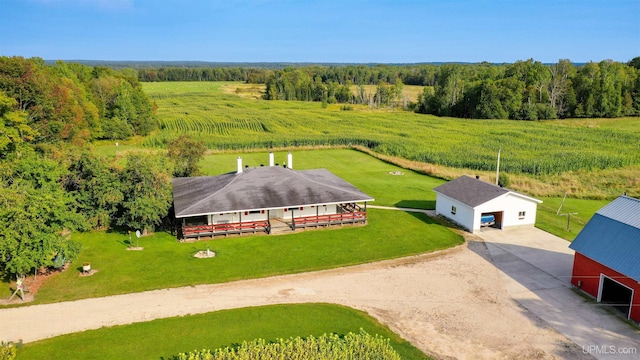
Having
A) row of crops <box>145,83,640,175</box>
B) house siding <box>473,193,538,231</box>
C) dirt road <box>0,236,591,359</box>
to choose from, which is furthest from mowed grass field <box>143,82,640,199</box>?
dirt road <box>0,236,591,359</box>

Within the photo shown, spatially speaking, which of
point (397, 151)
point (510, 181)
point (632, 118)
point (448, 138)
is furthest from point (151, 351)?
point (632, 118)

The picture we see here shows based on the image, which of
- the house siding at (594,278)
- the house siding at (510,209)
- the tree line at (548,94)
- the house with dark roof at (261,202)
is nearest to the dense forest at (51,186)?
the house with dark roof at (261,202)

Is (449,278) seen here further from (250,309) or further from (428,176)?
(428,176)

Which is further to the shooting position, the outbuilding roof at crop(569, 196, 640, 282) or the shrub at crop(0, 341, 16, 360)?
the outbuilding roof at crop(569, 196, 640, 282)

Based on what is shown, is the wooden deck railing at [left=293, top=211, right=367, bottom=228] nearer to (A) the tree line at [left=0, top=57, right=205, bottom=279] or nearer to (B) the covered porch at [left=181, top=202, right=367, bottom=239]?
(B) the covered porch at [left=181, top=202, right=367, bottom=239]

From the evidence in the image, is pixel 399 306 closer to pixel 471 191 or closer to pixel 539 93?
Result: pixel 471 191
